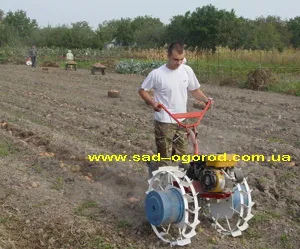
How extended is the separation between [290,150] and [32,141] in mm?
4226

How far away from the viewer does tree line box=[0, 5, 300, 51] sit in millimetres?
43562

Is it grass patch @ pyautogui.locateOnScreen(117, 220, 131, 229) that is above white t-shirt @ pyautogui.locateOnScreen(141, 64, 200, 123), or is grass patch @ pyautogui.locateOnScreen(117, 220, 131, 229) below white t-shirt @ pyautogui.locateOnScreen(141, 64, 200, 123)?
below

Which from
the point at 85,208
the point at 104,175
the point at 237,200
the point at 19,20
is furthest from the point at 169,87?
the point at 19,20

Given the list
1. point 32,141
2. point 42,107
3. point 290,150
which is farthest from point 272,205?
point 42,107

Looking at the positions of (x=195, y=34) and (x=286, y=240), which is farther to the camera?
(x=195, y=34)

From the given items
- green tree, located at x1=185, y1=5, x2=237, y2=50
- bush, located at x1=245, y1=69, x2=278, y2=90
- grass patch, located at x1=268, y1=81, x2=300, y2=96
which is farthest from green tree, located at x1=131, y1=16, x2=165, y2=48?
grass patch, located at x1=268, y1=81, x2=300, y2=96

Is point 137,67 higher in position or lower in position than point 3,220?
higher

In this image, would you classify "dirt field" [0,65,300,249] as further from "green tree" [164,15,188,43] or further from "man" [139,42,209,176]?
"green tree" [164,15,188,43]

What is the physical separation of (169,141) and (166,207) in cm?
108

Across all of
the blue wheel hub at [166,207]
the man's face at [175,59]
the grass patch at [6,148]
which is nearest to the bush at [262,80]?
the grass patch at [6,148]

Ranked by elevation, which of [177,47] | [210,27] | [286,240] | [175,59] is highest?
[210,27]

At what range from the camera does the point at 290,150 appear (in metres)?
7.09

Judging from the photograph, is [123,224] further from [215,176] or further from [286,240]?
[286,240]

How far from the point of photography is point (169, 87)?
14.7 feet
